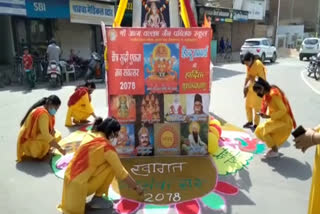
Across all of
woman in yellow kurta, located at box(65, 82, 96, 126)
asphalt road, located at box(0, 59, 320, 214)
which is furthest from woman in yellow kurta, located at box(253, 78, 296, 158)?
woman in yellow kurta, located at box(65, 82, 96, 126)

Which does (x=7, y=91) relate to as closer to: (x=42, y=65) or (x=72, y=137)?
(x=42, y=65)

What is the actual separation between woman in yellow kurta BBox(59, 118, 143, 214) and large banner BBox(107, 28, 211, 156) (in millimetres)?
1353

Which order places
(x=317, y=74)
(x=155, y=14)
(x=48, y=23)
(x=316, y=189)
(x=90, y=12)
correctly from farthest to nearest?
1. (x=90, y=12)
2. (x=48, y=23)
3. (x=317, y=74)
4. (x=155, y=14)
5. (x=316, y=189)

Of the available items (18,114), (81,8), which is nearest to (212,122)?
(18,114)

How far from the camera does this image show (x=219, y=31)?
87.9 feet

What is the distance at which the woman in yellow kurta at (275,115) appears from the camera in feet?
14.7

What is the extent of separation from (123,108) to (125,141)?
1.65 feet

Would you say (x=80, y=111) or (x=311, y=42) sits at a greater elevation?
(x=311, y=42)

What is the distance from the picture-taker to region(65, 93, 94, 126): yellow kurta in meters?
6.34

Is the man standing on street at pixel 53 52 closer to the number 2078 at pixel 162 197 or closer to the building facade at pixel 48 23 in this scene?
the building facade at pixel 48 23

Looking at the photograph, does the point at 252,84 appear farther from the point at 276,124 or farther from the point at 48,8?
the point at 48,8

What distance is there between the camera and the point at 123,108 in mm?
4516

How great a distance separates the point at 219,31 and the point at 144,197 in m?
24.9

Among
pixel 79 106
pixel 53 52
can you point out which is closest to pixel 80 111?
pixel 79 106
